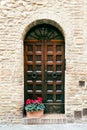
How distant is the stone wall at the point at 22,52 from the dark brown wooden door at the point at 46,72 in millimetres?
392

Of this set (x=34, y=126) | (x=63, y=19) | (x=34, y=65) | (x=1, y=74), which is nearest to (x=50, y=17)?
A: (x=63, y=19)

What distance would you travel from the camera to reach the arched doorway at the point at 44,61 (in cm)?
847

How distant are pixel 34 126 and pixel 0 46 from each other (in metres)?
2.32

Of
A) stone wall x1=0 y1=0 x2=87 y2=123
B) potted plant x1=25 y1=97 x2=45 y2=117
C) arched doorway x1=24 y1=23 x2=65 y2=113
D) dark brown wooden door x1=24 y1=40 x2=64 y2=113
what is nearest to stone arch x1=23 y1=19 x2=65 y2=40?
stone wall x1=0 y1=0 x2=87 y2=123

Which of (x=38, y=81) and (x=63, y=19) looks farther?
(x=38, y=81)

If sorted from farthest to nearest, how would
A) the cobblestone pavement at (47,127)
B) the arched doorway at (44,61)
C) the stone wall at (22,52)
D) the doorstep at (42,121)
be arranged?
the arched doorway at (44,61) → the doorstep at (42,121) → the stone wall at (22,52) → the cobblestone pavement at (47,127)

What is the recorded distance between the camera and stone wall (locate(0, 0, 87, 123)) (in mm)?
8016

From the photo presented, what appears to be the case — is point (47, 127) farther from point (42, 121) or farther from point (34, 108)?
point (34, 108)

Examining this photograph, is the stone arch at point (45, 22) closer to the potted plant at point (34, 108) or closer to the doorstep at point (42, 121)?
the potted plant at point (34, 108)

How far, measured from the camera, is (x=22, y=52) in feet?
26.8

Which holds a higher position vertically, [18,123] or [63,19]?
[63,19]

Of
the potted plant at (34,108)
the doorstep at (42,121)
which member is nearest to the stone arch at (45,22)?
the potted plant at (34,108)

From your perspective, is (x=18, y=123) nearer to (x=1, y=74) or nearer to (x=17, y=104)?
(x=17, y=104)

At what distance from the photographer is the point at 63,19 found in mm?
8016
